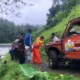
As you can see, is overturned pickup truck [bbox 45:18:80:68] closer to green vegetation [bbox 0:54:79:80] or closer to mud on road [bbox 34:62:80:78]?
mud on road [bbox 34:62:80:78]

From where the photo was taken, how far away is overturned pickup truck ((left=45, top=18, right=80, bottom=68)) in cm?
1369

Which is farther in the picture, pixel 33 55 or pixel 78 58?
pixel 33 55

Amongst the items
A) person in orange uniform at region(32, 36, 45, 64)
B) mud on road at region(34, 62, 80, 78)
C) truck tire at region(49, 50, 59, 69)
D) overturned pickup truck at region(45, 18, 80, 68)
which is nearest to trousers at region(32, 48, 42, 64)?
person in orange uniform at region(32, 36, 45, 64)

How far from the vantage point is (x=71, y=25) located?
13969 mm

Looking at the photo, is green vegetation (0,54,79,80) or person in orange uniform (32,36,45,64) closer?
green vegetation (0,54,79,80)

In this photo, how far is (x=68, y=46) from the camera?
13992 mm

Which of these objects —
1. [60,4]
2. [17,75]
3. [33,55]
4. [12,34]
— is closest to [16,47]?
[33,55]

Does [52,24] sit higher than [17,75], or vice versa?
[52,24]

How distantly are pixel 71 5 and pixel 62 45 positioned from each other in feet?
72.3

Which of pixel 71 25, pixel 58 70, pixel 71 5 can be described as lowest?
pixel 58 70

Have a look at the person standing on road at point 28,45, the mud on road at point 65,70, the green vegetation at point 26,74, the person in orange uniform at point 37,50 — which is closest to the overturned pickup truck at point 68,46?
the mud on road at point 65,70

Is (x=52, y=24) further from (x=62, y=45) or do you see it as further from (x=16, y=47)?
(x=62, y=45)

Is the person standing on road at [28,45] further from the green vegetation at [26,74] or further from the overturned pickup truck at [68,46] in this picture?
the overturned pickup truck at [68,46]

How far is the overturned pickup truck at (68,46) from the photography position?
44.9ft
